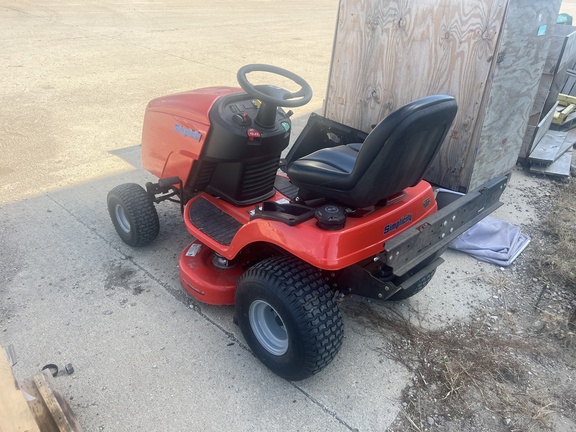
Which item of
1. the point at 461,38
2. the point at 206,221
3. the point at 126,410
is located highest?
the point at 461,38

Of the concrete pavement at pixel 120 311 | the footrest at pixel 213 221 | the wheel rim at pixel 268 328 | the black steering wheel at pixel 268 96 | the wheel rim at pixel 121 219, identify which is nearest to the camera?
the concrete pavement at pixel 120 311

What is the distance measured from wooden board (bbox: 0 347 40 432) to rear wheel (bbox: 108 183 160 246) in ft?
4.83

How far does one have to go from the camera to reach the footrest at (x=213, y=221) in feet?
8.99

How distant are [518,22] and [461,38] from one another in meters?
0.34

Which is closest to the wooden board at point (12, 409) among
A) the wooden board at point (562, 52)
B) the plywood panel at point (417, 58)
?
the plywood panel at point (417, 58)

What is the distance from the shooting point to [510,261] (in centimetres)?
337

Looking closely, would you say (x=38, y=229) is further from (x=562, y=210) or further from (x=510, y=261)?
(x=562, y=210)

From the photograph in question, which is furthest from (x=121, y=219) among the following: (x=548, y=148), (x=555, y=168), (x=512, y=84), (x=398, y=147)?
(x=548, y=148)

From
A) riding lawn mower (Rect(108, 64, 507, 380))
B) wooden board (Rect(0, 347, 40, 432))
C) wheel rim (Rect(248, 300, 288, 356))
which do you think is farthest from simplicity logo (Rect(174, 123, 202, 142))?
wooden board (Rect(0, 347, 40, 432))

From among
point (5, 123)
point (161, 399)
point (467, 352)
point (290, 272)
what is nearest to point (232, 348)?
point (161, 399)

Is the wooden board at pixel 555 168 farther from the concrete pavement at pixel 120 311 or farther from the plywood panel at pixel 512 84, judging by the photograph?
the concrete pavement at pixel 120 311

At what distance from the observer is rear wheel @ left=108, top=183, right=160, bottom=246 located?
3051 mm

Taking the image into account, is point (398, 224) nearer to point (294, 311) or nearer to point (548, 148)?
point (294, 311)

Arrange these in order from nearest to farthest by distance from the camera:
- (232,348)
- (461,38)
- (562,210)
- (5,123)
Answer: (232,348) < (461,38) < (562,210) < (5,123)
